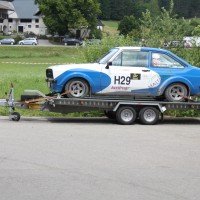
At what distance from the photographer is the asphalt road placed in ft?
21.9

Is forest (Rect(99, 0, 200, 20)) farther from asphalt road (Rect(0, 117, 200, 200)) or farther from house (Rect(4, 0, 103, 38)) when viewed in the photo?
asphalt road (Rect(0, 117, 200, 200))

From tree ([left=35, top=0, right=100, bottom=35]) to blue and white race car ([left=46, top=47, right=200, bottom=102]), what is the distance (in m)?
90.3

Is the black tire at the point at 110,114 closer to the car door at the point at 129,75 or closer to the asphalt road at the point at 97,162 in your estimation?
the car door at the point at 129,75

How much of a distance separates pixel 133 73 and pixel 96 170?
19.6 ft

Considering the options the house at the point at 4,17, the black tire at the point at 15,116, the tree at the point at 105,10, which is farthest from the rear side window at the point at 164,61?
the tree at the point at 105,10

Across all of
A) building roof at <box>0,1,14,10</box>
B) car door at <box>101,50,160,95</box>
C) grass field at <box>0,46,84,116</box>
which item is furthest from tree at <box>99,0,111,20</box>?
car door at <box>101,50,160,95</box>

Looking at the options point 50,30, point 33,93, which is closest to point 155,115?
point 33,93

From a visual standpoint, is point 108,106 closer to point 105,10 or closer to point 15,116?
point 15,116

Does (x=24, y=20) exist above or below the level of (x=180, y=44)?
above

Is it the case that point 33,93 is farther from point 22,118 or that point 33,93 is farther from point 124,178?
point 124,178

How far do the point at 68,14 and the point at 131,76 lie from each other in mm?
93182

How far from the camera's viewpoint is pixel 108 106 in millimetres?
13422

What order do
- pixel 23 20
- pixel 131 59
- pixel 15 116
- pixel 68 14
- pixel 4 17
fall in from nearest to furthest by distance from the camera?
pixel 15 116 → pixel 131 59 → pixel 68 14 → pixel 4 17 → pixel 23 20

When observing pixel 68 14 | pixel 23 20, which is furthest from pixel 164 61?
pixel 23 20
